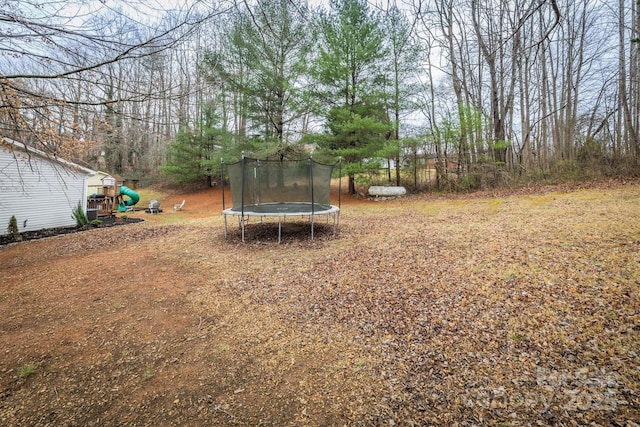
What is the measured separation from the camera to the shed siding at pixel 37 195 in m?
6.70

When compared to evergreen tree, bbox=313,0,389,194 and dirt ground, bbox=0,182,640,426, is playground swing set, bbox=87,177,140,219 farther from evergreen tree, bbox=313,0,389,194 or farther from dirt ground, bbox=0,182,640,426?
evergreen tree, bbox=313,0,389,194

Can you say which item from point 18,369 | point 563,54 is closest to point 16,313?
point 18,369

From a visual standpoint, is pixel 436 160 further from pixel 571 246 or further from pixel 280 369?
pixel 280 369

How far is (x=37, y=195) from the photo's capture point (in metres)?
7.31

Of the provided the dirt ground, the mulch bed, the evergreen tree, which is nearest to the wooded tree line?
the evergreen tree

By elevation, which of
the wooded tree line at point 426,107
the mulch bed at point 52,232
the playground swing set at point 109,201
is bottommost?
the mulch bed at point 52,232

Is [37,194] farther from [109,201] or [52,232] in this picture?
[109,201]

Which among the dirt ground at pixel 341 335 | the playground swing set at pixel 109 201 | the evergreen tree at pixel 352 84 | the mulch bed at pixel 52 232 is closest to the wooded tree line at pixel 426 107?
the evergreen tree at pixel 352 84

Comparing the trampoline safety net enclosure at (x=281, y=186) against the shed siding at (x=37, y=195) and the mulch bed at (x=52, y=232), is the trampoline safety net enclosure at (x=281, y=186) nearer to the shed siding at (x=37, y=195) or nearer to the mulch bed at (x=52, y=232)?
the shed siding at (x=37, y=195)

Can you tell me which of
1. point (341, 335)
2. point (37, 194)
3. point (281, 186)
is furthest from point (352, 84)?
point (341, 335)

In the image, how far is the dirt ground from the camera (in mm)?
1509

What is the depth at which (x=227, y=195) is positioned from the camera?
14.7 metres

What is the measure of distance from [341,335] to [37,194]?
920 centimetres

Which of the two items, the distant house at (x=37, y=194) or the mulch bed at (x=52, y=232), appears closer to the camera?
the mulch bed at (x=52, y=232)
